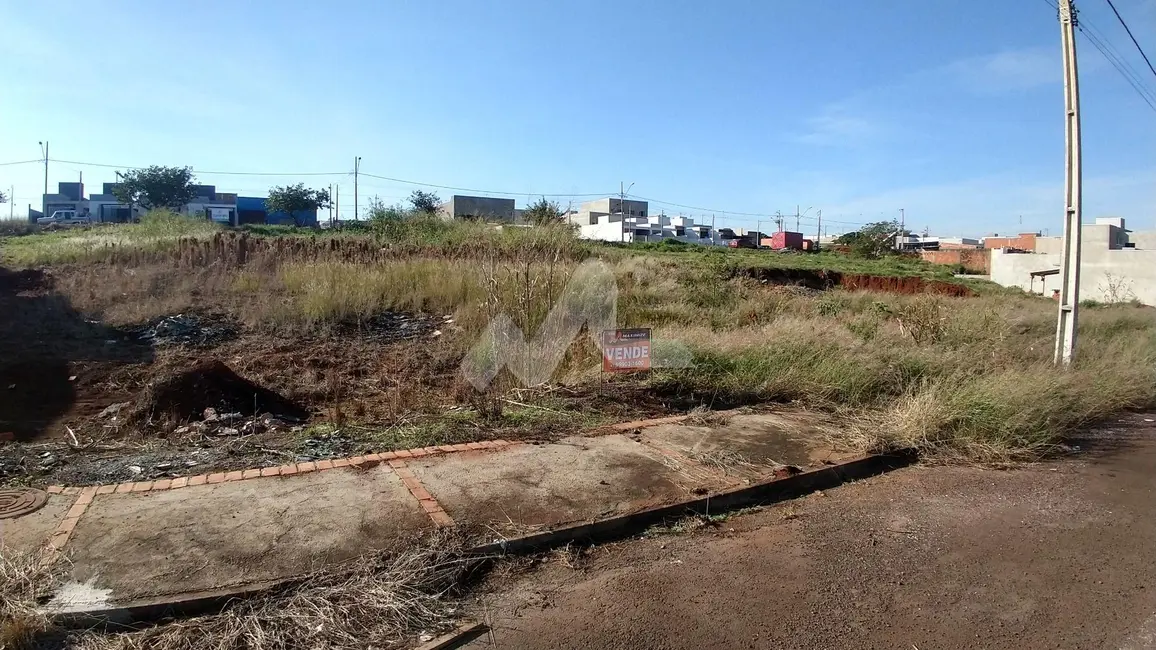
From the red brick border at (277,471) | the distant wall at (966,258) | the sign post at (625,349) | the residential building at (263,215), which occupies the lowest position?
the red brick border at (277,471)

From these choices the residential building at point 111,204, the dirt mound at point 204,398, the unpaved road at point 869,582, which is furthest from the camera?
the residential building at point 111,204

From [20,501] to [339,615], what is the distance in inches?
98.8

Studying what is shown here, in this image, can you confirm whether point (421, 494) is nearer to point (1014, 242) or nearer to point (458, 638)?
point (458, 638)

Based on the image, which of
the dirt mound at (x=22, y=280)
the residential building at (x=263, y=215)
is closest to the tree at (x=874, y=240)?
the residential building at (x=263, y=215)

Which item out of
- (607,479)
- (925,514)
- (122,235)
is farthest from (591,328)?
(122,235)

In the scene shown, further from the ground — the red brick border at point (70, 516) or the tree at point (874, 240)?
the tree at point (874, 240)

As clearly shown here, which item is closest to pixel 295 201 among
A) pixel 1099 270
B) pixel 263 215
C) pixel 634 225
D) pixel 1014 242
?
pixel 263 215

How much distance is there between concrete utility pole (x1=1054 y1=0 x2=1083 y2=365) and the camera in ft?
32.2

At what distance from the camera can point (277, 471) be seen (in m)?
5.05

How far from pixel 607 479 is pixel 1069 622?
2.73m

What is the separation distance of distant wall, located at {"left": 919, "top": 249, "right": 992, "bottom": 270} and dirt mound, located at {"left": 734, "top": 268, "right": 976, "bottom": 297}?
27.4 meters

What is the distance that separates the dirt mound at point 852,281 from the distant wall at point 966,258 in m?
27.4

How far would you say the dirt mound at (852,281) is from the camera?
2809 centimetres

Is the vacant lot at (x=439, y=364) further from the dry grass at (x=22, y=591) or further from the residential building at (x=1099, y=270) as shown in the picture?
the residential building at (x=1099, y=270)
